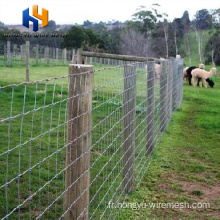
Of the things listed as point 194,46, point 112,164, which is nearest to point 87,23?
point 194,46

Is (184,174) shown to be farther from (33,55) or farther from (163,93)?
(33,55)

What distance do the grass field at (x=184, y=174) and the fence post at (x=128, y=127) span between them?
22 centimetres

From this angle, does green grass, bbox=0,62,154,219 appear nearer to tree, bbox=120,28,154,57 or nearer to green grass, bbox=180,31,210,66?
tree, bbox=120,28,154,57

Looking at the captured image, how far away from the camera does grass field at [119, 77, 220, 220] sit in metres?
4.61

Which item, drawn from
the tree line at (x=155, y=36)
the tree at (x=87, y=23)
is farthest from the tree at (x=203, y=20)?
the tree at (x=87, y=23)

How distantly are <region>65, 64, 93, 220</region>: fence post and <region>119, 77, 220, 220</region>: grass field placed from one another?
141cm

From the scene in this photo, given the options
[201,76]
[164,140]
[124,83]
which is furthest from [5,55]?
[124,83]

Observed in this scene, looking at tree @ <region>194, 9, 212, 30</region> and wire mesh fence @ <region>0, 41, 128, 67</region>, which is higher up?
tree @ <region>194, 9, 212, 30</region>

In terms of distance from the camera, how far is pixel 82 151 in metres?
2.92

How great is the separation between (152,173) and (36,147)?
1.71m

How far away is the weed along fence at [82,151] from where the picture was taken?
110 inches

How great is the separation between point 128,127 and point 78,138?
193cm

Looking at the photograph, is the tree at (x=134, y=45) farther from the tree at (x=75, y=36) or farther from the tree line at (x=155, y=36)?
the tree at (x=75, y=36)

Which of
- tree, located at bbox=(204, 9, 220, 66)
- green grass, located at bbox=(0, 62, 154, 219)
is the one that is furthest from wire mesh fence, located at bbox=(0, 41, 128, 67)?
green grass, located at bbox=(0, 62, 154, 219)
